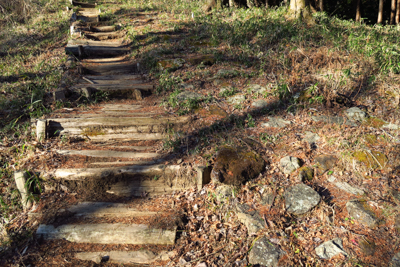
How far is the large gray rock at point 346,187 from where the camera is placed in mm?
3366

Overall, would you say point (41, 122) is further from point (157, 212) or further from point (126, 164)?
point (157, 212)

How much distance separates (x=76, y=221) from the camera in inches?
142

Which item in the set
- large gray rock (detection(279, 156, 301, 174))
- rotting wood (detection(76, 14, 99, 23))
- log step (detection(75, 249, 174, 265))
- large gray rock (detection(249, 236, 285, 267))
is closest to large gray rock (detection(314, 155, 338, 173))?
large gray rock (detection(279, 156, 301, 174))

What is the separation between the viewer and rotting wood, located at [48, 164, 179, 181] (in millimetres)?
3990

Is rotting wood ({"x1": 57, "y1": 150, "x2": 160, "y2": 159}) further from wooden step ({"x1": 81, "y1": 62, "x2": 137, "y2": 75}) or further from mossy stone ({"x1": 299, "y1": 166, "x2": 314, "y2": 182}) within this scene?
wooden step ({"x1": 81, "y1": 62, "x2": 137, "y2": 75})

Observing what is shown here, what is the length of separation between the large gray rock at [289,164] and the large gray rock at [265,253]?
111 centimetres

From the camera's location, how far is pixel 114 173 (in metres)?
3.99

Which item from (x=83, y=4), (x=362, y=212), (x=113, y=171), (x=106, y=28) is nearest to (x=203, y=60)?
(x=113, y=171)

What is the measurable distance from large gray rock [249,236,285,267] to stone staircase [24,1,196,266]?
98cm

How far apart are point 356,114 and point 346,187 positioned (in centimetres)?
167

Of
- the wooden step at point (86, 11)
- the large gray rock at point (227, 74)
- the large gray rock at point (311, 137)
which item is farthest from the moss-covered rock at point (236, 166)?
the wooden step at point (86, 11)

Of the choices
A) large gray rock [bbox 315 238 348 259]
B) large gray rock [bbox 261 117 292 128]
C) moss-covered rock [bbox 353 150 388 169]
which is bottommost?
large gray rock [bbox 315 238 348 259]

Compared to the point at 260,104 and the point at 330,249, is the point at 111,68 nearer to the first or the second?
the point at 260,104

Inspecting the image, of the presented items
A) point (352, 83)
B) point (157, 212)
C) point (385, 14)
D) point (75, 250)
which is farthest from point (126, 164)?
point (385, 14)
